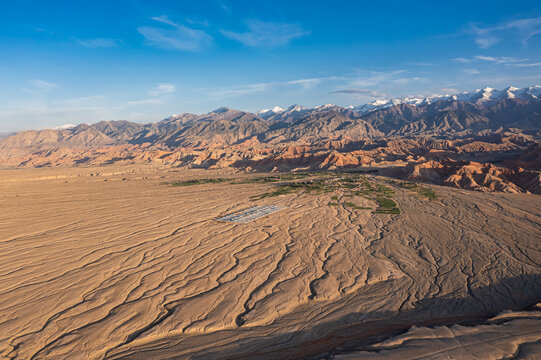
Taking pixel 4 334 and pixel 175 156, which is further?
pixel 175 156

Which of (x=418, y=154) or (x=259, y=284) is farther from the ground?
(x=259, y=284)

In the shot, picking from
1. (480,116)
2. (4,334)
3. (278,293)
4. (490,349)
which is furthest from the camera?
(480,116)

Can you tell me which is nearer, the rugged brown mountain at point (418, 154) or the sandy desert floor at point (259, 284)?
the sandy desert floor at point (259, 284)

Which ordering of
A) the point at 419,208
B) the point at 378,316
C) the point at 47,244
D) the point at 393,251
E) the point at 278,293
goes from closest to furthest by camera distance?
the point at 378,316 → the point at 278,293 → the point at 393,251 → the point at 47,244 → the point at 419,208

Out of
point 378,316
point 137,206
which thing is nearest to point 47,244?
point 137,206

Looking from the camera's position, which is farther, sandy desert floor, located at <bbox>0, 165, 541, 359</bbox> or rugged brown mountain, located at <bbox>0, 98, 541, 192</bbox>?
rugged brown mountain, located at <bbox>0, 98, 541, 192</bbox>

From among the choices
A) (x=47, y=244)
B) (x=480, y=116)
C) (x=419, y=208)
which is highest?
(x=480, y=116)

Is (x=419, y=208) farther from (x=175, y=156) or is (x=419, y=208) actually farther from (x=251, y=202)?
(x=175, y=156)

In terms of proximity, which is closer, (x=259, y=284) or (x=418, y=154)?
(x=259, y=284)
